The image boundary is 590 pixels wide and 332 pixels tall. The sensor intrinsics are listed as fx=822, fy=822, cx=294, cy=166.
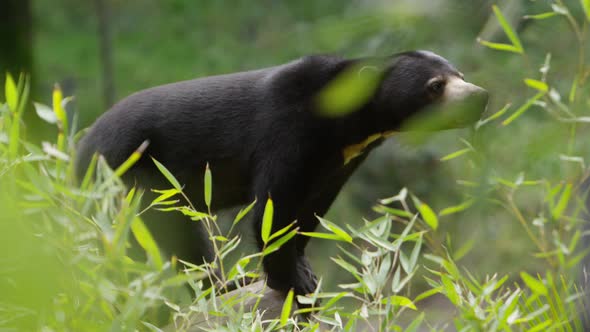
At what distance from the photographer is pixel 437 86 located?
2438mm

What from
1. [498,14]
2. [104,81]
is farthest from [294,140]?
[104,81]

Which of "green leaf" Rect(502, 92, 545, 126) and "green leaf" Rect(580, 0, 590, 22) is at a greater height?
"green leaf" Rect(580, 0, 590, 22)

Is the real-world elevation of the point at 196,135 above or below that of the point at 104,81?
above

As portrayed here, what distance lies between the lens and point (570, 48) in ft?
4.11

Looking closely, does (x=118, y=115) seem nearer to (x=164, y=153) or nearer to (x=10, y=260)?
(x=164, y=153)

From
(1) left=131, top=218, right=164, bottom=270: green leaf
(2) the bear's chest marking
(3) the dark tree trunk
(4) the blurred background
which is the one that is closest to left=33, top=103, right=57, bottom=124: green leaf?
(1) left=131, top=218, right=164, bottom=270: green leaf

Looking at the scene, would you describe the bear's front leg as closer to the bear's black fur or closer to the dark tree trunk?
the bear's black fur

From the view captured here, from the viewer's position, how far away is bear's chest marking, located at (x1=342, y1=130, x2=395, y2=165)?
2572mm

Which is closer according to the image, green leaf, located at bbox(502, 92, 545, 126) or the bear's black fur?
green leaf, located at bbox(502, 92, 545, 126)

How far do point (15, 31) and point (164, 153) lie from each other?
2921 millimetres

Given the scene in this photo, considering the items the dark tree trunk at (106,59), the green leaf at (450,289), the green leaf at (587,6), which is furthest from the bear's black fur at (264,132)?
the dark tree trunk at (106,59)

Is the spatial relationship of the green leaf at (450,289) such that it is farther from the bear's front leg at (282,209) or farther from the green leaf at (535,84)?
the bear's front leg at (282,209)

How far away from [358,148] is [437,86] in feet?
1.08

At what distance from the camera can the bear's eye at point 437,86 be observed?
2432mm
